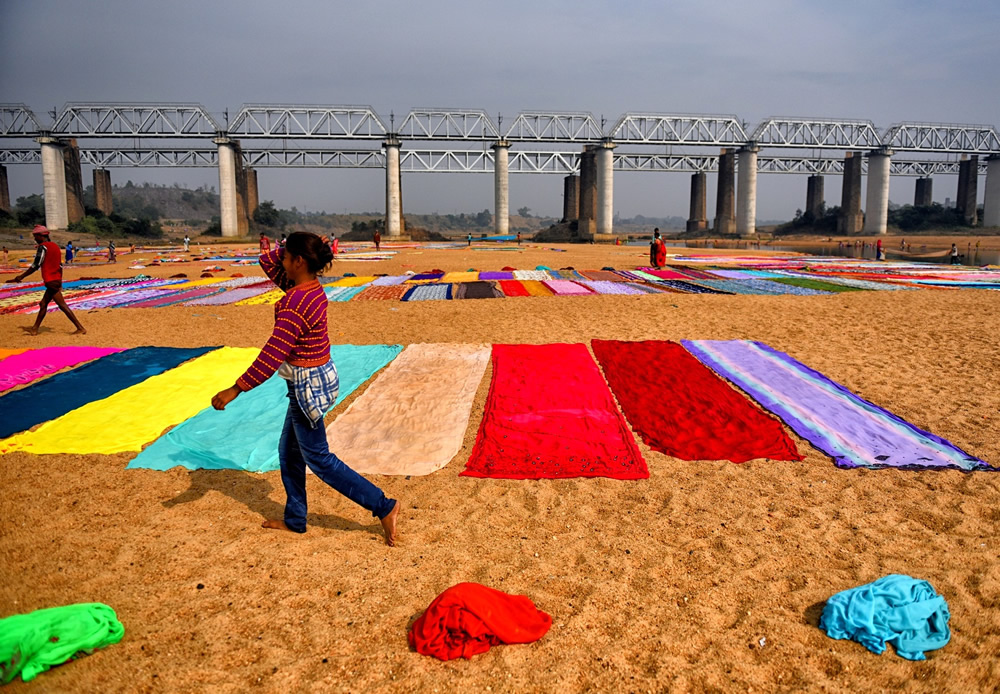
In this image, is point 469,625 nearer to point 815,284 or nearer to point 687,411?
point 687,411

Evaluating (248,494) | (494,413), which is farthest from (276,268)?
(494,413)

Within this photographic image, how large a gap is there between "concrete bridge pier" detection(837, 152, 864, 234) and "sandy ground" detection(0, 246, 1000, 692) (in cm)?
6601

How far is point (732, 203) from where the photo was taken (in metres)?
63.0

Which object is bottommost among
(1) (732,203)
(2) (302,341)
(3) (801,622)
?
(3) (801,622)

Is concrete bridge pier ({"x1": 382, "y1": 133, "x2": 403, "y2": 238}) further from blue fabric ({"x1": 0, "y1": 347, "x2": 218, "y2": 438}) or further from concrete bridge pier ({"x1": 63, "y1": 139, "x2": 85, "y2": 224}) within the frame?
blue fabric ({"x1": 0, "y1": 347, "x2": 218, "y2": 438})

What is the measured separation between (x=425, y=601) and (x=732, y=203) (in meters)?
66.6

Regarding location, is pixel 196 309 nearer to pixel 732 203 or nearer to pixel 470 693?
pixel 470 693

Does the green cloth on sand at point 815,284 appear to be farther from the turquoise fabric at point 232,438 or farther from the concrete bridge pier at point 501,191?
the concrete bridge pier at point 501,191

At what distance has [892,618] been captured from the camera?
269 centimetres

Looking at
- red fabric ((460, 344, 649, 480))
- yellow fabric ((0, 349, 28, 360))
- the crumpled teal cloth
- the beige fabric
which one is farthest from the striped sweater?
yellow fabric ((0, 349, 28, 360))

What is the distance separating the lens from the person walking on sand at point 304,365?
10.1 ft

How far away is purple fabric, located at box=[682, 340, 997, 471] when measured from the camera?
4793mm

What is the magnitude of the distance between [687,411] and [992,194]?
269 feet

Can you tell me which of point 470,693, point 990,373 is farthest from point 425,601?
point 990,373
